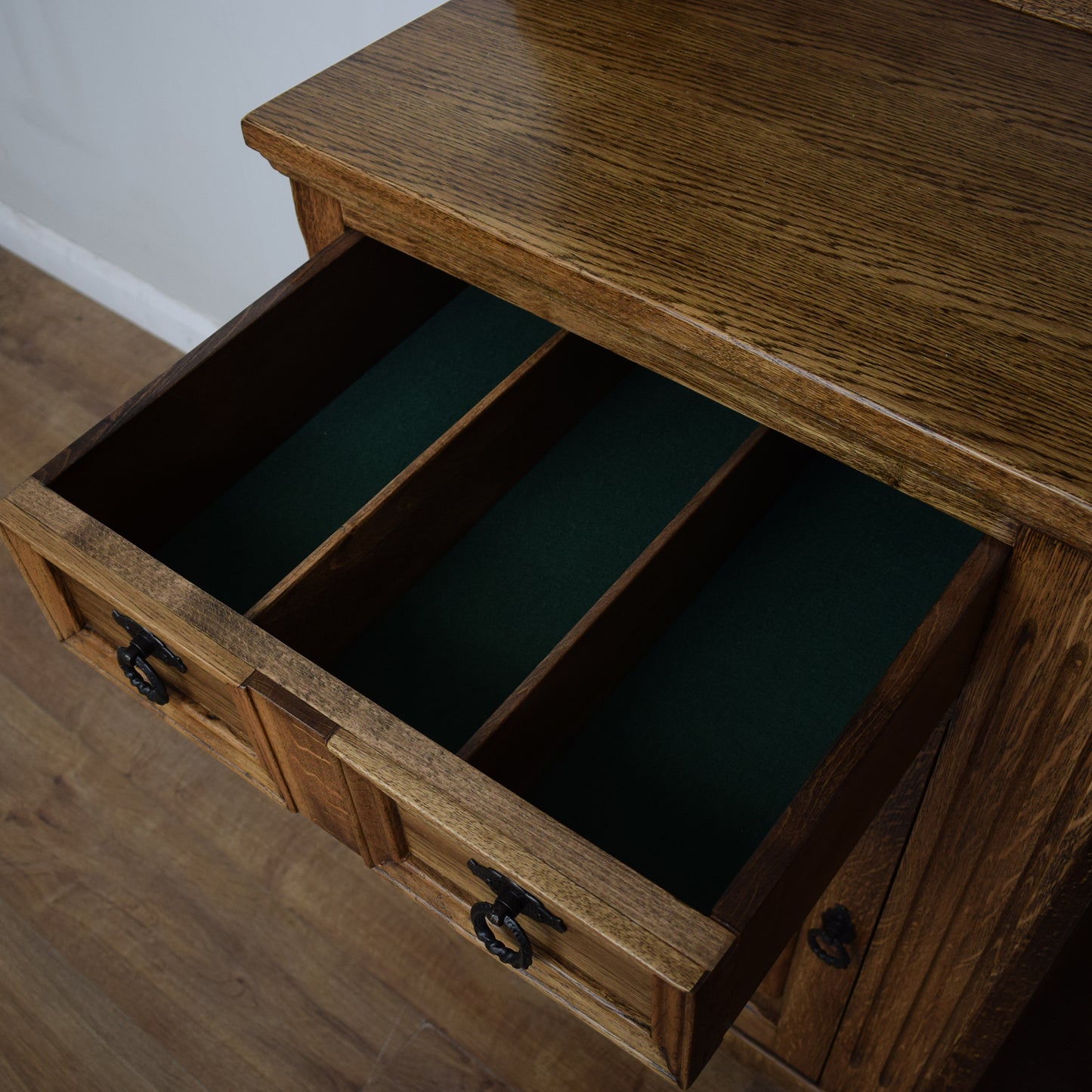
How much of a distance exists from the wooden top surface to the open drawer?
0.08 m

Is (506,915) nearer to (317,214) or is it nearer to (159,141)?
(317,214)

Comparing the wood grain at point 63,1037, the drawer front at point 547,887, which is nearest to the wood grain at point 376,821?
the drawer front at point 547,887

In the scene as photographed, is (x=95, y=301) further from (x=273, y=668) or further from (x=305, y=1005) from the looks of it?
(x=273, y=668)

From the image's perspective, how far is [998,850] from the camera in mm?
650

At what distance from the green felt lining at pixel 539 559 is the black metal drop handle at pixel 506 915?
110mm

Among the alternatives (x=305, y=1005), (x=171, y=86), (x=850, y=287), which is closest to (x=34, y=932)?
(x=305, y=1005)

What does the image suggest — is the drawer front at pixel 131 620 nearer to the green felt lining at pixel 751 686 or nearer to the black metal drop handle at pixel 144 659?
the black metal drop handle at pixel 144 659

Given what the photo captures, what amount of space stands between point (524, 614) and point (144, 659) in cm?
22

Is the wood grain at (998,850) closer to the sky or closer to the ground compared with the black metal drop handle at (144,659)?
closer to the ground

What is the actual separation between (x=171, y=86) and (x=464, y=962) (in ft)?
3.36

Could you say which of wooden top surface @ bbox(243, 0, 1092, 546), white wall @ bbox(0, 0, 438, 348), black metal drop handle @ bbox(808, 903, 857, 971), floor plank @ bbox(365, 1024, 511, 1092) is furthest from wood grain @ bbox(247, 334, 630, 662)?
floor plank @ bbox(365, 1024, 511, 1092)

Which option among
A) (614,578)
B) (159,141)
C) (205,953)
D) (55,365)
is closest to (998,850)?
(614,578)

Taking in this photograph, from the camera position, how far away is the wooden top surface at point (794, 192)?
48 cm

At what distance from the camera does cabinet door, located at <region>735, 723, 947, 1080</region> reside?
716 millimetres
